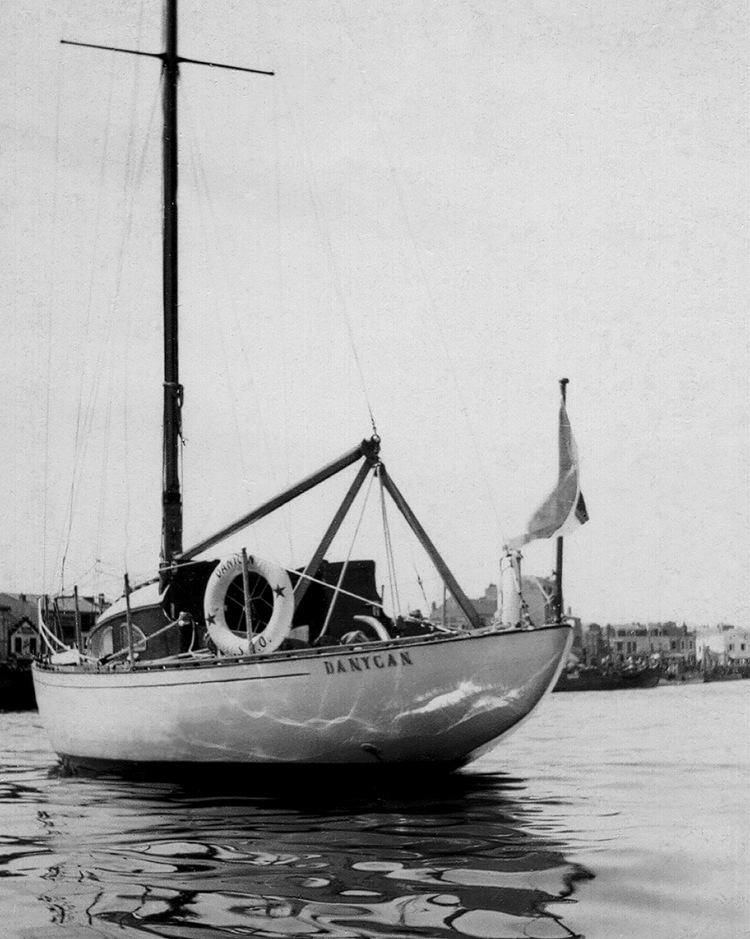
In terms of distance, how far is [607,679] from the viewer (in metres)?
97.1

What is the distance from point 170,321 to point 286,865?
15594 mm

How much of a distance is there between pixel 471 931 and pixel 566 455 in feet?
35.3

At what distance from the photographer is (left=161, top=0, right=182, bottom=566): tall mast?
2362 centimetres

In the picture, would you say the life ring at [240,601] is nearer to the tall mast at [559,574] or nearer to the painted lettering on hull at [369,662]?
the painted lettering on hull at [369,662]

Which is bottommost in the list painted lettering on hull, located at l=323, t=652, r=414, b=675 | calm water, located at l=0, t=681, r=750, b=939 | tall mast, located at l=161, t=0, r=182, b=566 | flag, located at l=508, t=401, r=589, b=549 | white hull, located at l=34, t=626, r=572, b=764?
calm water, located at l=0, t=681, r=750, b=939

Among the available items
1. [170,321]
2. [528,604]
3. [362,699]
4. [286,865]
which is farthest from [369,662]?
[170,321]

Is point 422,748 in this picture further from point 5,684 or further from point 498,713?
point 5,684

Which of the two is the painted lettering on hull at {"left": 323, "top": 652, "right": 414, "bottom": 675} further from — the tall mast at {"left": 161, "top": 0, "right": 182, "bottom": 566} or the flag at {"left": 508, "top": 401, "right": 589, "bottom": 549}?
the tall mast at {"left": 161, "top": 0, "right": 182, "bottom": 566}

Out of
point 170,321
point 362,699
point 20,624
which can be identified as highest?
point 170,321

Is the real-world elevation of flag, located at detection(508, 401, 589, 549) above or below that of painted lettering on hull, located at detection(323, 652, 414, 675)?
above

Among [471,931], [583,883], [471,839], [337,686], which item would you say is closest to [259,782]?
[337,686]

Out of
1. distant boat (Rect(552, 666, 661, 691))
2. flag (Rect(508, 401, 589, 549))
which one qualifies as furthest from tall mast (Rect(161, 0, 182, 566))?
distant boat (Rect(552, 666, 661, 691))

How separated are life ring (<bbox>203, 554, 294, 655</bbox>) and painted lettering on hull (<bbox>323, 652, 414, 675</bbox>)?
132 centimetres

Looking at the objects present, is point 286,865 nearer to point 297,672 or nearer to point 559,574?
point 297,672
